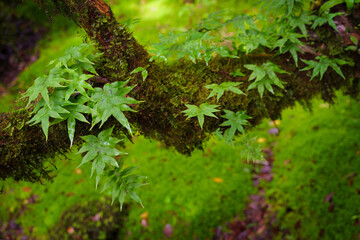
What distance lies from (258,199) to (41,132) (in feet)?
9.90

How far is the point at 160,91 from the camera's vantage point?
5.90 ft

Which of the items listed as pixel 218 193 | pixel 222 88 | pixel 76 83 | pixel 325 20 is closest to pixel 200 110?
pixel 222 88

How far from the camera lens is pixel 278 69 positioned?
1.95 metres

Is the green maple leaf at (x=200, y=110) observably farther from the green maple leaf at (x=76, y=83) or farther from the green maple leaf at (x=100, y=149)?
the green maple leaf at (x=76, y=83)

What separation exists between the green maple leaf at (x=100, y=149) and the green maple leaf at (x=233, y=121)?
30.3 inches

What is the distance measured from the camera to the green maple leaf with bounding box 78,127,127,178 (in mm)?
1562

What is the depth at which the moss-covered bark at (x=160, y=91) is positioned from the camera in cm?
165

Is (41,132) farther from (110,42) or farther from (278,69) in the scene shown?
(278,69)

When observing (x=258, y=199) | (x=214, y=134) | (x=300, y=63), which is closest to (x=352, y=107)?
(x=258, y=199)

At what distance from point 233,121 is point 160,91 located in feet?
1.85

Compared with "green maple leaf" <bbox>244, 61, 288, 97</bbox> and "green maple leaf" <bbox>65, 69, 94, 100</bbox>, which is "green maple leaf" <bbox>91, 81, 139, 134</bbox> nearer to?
"green maple leaf" <bbox>65, 69, 94, 100</bbox>

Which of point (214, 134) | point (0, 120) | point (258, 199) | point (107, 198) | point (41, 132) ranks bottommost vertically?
point (258, 199)

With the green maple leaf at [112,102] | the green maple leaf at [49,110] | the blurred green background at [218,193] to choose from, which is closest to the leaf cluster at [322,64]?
the green maple leaf at [112,102]

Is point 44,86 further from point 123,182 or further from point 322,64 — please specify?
point 322,64
